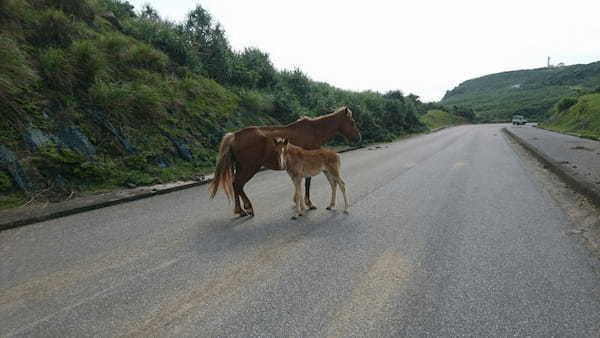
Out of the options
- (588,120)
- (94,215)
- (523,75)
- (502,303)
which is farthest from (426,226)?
(523,75)

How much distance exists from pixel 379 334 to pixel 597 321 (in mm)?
1837

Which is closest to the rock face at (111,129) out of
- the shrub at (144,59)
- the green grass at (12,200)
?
the green grass at (12,200)

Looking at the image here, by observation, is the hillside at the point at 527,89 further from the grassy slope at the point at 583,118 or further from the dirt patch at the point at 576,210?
the dirt patch at the point at 576,210

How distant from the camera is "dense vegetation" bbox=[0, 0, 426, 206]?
7484 mm

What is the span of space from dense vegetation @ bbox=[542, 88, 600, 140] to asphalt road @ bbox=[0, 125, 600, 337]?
23.7 metres

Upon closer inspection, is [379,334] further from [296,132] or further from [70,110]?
[70,110]

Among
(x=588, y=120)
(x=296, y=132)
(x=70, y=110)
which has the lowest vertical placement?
(x=588, y=120)

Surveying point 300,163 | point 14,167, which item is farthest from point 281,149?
point 14,167

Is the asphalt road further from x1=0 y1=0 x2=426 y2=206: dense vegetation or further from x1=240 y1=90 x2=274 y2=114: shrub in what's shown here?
x1=240 y1=90 x2=274 y2=114: shrub

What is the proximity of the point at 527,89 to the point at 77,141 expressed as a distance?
152017 millimetres

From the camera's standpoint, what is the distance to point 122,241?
4.82 metres

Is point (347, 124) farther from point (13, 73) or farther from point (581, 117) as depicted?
point (581, 117)

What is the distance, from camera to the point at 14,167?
22.3 ft

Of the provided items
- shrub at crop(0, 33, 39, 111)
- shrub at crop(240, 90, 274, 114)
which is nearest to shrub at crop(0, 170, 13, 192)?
shrub at crop(0, 33, 39, 111)
